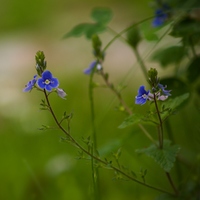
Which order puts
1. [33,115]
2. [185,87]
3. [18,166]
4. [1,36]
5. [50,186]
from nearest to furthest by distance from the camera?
[185,87] → [50,186] → [18,166] → [33,115] → [1,36]

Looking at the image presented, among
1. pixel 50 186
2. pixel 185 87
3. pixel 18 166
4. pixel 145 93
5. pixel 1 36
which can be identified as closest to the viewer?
pixel 145 93

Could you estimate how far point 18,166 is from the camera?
7.39 ft

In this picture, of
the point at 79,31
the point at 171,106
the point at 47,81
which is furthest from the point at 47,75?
the point at 79,31

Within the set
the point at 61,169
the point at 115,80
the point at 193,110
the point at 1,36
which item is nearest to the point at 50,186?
the point at 61,169

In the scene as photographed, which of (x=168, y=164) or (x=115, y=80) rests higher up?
(x=115, y=80)

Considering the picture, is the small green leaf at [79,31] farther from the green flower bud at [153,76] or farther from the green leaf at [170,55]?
the green flower bud at [153,76]

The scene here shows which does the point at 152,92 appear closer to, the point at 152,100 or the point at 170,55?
the point at 152,100

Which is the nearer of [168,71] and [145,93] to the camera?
[145,93]

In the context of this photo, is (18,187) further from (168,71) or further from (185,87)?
(168,71)

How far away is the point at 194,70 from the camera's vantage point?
6.25ft

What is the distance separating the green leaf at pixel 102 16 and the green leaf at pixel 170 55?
7.8 inches

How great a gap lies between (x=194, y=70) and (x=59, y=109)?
1022 millimetres

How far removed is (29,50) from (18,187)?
5.84 feet

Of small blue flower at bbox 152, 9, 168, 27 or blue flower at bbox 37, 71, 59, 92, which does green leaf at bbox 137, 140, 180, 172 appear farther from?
small blue flower at bbox 152, 9, 168, 27
